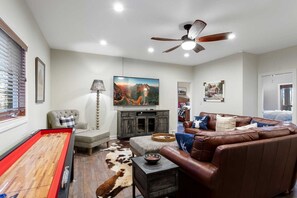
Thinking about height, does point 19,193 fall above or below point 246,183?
above

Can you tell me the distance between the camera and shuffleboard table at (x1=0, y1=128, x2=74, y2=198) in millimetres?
928

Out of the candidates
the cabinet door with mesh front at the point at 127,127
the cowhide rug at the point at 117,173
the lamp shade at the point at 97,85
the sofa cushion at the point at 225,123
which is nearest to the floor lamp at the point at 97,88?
→ the lamp shade at the point at 97,85

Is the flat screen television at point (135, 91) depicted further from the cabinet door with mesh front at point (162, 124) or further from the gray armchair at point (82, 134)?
the gray armchair at point (82, 134)

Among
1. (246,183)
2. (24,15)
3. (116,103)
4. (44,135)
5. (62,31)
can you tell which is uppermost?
(62,31)

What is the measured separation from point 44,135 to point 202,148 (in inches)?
87.2

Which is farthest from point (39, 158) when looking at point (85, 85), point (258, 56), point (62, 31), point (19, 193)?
point (258, 56)

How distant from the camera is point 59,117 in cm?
410

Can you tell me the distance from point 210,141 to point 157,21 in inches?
89.1

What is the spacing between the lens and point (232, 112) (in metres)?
5.01

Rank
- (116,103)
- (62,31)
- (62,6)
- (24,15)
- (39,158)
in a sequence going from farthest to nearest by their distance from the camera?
1. (116,103)
2. (62,31)
3. (62,6)
4. (24,15)
5. (39,158)

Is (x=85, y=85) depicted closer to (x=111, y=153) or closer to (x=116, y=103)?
(x=116, y=103)

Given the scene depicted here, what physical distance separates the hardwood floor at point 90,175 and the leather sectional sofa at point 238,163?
61 centimetres

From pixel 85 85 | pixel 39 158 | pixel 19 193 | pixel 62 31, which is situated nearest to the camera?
pixel 19 193

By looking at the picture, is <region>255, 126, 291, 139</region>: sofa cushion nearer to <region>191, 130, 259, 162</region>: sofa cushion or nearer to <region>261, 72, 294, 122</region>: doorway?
<region>191, 130, 259, 162</region>: sofa cushion
